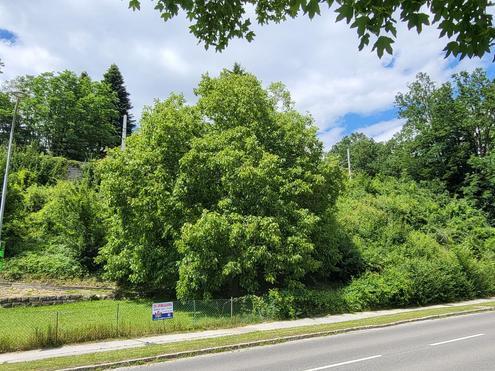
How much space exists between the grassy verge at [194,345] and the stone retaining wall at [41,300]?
997cm

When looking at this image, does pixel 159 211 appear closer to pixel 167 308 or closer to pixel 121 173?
pixel 121 173

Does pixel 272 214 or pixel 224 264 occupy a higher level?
pixel 272 214

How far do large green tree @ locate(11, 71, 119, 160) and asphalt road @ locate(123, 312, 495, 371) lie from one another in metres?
52.3

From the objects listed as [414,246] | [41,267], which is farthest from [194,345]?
[414,246]

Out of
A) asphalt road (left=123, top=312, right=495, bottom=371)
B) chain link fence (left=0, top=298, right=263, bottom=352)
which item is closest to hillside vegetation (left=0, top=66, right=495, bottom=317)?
chain link fence (left=0, top=298, right=263, bottom=352)

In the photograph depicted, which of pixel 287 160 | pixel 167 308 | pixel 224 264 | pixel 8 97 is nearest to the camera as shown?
pixel 167 308

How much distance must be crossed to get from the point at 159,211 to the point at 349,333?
9.67 meters

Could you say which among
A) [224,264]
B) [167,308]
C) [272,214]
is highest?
[272,214]

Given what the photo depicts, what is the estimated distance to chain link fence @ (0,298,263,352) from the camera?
13.5m

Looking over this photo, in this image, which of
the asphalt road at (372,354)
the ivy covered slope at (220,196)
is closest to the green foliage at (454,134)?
the ivy covered slope at (220,196)

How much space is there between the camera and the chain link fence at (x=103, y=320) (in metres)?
13.5

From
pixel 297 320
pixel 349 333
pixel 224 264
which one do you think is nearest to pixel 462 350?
pixel 349 333

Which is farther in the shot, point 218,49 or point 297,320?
point 297,320

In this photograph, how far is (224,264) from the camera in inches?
749
